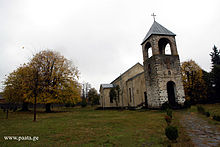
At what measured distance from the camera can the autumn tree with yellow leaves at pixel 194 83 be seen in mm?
29797

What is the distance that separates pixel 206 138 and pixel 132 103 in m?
21.3

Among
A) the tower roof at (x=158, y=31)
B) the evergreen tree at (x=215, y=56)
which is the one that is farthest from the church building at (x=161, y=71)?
the evergreen tree at (x=215, y=56)

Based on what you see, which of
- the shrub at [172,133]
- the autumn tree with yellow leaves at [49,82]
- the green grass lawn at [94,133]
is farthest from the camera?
the autumn tree with yellow leaves at [49,82]

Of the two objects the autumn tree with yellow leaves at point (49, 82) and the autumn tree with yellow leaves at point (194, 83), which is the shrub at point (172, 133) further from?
the autumn tree with yellow leaves at point (194, 83)

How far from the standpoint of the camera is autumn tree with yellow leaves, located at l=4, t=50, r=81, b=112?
22.2m

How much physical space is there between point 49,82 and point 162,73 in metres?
18.9

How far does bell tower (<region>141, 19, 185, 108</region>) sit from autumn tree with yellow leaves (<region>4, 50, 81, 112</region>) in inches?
532

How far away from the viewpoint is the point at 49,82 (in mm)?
23703

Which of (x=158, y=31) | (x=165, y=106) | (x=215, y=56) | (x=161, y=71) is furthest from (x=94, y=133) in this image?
(x=215, y=56)

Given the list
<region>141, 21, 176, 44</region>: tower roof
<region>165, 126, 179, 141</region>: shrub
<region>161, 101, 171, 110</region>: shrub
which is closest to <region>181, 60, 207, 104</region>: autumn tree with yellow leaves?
<region>141, 21, 176, 44</region>: tower roof

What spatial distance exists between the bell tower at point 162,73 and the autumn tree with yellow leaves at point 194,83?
493 inches

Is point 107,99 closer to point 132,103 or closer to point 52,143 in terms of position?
point 132,103

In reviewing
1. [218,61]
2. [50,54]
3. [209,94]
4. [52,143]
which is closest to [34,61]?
[50,54]

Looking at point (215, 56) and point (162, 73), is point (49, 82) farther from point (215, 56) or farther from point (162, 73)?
point (215, 56)
